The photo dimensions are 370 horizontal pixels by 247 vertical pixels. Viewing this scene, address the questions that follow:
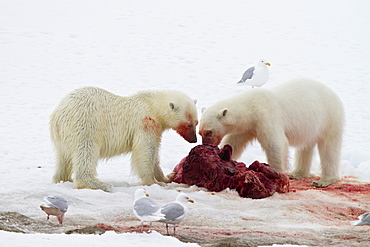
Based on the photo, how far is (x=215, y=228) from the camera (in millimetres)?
5848

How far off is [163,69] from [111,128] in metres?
8.78

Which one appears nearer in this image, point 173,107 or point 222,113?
point 173,107

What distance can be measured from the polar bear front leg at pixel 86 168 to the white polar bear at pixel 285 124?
1844 mm

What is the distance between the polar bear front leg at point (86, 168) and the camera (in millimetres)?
7781

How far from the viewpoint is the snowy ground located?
6.62 metres

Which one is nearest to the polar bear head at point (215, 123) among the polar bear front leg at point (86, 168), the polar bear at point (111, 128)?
the polar bear at point (111, 128)

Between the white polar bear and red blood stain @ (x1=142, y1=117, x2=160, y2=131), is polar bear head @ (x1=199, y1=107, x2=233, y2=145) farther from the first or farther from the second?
red blood stain @ (x1=142, y1=117, x2=160, y2=131)

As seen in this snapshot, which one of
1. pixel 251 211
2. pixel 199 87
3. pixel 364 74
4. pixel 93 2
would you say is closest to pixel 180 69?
pixel 199 87

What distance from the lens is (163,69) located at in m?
16.9

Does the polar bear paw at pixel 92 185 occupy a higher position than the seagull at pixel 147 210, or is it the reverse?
the polar bear paw at pixel 92 185

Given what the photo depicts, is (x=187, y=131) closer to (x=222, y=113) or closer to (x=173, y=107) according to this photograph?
(x=173, y=107)

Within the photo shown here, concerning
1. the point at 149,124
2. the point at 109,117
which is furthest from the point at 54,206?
the point at 149,124

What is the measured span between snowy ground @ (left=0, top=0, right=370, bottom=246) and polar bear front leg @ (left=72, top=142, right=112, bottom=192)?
172 mm

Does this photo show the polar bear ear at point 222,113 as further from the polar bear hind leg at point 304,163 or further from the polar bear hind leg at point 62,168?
the polar bear hind leg at point 62,168
